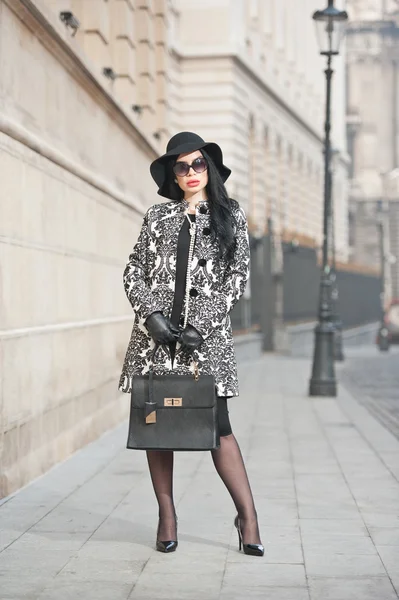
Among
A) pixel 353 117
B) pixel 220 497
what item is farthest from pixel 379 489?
pixel 353 117

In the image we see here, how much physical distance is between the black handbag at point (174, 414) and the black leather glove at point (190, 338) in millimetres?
126

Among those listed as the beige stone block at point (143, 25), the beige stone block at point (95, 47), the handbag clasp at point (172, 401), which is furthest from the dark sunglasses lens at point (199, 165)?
the beige stone block at point (143, 25)

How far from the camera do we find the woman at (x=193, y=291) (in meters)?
6.04

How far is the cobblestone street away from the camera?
15584 millimetres

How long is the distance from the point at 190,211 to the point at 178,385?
861mm

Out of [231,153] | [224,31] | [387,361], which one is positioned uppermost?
[224,31]

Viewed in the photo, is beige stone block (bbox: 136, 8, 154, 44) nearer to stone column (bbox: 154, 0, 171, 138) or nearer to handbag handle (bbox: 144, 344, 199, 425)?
Result: stone column (bbox: 154, 0, 171, 138)

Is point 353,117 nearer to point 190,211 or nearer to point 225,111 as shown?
point 225,111

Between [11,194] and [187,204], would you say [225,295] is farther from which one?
[11,194]

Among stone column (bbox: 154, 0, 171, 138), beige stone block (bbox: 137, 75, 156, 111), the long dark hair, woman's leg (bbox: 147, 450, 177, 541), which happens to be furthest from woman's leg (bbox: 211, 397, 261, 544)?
stone column (bbox: 154, 0, 171, 138)

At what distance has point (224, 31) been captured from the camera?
39.5 m

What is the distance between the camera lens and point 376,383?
22.8m

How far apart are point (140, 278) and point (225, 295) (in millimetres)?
414

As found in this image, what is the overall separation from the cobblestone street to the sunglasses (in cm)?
669
